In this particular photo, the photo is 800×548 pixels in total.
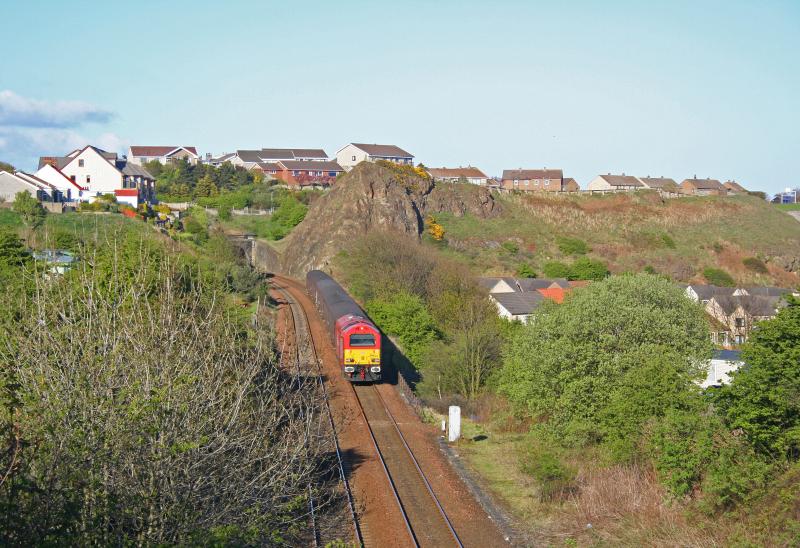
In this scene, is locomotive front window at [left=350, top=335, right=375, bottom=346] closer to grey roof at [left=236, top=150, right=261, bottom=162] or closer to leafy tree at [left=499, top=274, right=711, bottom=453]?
leafy tree at [left=499, top=274, right=711, bottom=453]

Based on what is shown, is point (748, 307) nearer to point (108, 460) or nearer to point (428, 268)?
point (428, 268)

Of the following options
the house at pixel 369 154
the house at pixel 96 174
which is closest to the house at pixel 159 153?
the house at pixel 369 154

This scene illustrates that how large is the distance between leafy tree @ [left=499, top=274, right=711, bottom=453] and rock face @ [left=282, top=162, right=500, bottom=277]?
41557 millimetres

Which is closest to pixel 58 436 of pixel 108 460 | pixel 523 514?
pixel 108 460

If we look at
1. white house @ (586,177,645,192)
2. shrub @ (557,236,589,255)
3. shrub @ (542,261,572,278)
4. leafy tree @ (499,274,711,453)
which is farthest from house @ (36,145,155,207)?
white house @ (586,177,645,192)

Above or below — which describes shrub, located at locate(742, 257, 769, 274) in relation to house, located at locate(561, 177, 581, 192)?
below

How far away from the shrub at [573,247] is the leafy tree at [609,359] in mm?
53428

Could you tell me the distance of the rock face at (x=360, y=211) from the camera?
69.8 metres

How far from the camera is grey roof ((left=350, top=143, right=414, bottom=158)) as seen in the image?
→ 402ft

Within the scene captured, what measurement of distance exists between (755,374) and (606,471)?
4.72m

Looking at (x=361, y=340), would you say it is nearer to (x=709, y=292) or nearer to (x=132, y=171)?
(x=709, y=292)

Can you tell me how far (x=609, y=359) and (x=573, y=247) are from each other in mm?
59181

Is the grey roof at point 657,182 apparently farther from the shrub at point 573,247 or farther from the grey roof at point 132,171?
the grey roof at point 132,171

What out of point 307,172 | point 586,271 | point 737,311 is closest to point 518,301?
point 737,311
